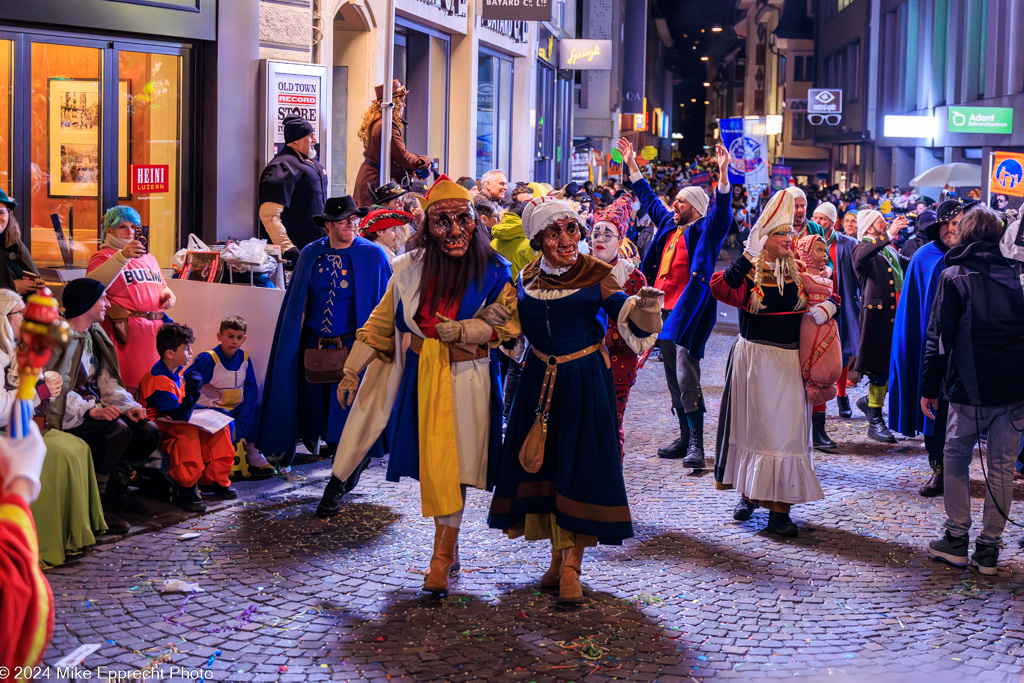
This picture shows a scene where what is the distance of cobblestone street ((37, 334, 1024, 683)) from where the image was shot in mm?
4730

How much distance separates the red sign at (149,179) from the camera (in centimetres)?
982

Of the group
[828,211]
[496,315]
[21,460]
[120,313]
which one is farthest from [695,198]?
[21,460]

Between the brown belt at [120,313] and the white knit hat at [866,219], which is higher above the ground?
the white knit hat at [866,219]

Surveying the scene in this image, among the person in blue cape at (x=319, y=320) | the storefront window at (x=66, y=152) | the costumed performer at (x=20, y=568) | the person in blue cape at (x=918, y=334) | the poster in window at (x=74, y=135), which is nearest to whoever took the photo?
the costumed performer at (x=20, y=568)

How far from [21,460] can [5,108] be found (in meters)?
6.57

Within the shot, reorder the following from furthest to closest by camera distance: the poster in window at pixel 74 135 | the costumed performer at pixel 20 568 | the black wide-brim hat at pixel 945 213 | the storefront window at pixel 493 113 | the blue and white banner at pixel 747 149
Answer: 1. the storefront window at pixel 493 113
2. the blue and white banner at pixel 747 149
3. the poster in window at pixel 74 135
4. the black wide-brim hat at pixel 945 213
5. the costumed performer at pixel 20 568

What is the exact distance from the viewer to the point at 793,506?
736 centimetres

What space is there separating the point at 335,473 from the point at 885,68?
133 ft

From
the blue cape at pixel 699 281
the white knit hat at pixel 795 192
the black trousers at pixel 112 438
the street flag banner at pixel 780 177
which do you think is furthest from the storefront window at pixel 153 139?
the street flag banner at pixel 780 177

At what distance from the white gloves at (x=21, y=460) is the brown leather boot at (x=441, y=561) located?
268 cm

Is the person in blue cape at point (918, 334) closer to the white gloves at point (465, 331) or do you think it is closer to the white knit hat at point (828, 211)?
the white knit hat at point (828, 211)

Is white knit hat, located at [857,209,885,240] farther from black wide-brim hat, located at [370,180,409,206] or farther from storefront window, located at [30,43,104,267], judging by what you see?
storefront window, located at [30,43,104,267]

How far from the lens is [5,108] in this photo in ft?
28.4

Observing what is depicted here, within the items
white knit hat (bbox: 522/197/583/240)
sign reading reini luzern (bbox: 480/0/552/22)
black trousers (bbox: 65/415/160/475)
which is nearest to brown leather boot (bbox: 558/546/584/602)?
white knit hat (bbox: 522/197/583/240)
